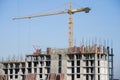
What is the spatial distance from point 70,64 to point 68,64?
26.8 inches

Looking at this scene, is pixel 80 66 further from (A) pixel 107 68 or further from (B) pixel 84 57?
(A) pixel 107 68

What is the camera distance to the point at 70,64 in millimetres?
98438

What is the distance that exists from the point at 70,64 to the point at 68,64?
2.24ft

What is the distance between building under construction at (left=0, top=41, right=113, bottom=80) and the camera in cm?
9519

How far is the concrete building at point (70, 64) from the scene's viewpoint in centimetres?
9506

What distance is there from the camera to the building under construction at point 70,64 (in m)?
95.2

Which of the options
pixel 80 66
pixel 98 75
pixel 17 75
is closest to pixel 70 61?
pixel 80 66

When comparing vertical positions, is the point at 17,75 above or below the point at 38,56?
below

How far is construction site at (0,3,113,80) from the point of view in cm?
9519

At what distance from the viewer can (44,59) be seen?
10356cm

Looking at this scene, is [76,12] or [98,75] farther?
[76,12]

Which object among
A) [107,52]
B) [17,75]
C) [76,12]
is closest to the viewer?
[107,52]

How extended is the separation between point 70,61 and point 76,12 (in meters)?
27.6

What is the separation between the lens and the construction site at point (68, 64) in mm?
95188
